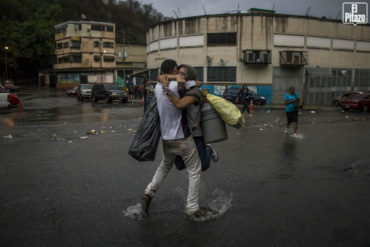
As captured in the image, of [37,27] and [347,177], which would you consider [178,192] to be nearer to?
[347,177]

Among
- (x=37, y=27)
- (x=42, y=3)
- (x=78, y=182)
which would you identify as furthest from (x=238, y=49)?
(x=42, y=3)

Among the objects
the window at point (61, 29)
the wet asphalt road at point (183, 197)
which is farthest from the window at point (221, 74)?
the window at point (61, 29)

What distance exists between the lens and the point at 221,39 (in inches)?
1227

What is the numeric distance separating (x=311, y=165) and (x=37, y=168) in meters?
5.47

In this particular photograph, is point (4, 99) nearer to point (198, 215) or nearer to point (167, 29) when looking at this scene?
point (198, 215)

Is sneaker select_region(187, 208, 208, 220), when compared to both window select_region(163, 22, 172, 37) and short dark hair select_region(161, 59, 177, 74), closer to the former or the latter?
short dark hair select_region(161, 59, 177, 74)

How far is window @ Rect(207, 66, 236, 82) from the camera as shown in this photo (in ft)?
103

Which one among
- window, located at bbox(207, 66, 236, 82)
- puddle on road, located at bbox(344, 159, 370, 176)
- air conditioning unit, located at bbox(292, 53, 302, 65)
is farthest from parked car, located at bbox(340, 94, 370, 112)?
puddle on road, located at bbox(344, 159, 370, 176)

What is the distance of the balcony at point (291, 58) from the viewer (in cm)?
3028

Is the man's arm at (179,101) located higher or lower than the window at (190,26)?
lower

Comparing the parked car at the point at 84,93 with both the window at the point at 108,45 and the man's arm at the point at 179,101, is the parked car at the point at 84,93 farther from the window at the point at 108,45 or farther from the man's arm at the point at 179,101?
the window at the point at 108,45

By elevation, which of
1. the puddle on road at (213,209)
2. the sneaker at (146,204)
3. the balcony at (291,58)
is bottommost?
the puddle on road at (213,209)

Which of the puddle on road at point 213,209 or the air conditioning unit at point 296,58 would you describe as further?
the air conditioning unit at point 296,58

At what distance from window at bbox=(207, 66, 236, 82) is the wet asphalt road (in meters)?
23.5
